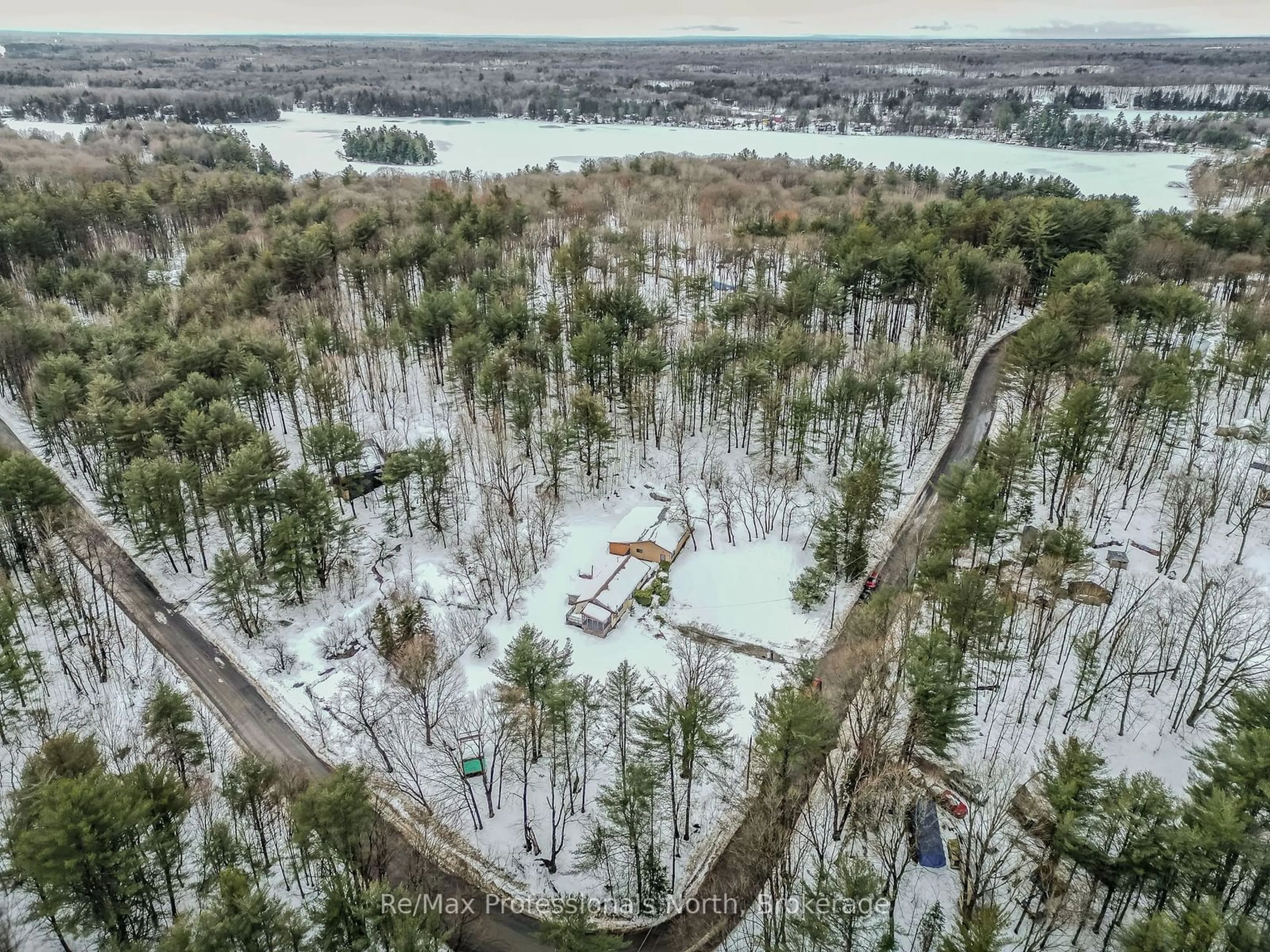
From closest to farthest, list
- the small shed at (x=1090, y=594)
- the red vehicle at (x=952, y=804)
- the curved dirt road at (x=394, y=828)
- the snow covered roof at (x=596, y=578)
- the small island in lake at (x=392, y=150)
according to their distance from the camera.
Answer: the curved dirt road at (x=394, y=828)
the red vehicle at (x=952, y=804)
the small shed at (x=1090, y=594)
the snow covered roof at (x=596, y=578)
the small island in lake at (x=392, y=150)

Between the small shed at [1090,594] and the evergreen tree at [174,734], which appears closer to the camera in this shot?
the evergreen tree at [174,734]

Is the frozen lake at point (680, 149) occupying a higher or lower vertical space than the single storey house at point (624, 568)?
higher

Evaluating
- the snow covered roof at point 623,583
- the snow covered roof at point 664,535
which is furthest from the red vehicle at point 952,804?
the snow covered roof at point 664,535

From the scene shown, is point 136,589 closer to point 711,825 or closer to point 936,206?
point 711,825

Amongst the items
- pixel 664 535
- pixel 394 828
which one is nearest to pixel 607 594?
pixel 664 535

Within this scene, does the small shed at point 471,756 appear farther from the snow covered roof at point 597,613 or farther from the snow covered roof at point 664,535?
the snow covered roof at point 664,535

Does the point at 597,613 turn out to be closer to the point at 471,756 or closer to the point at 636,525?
the point at 636,525
